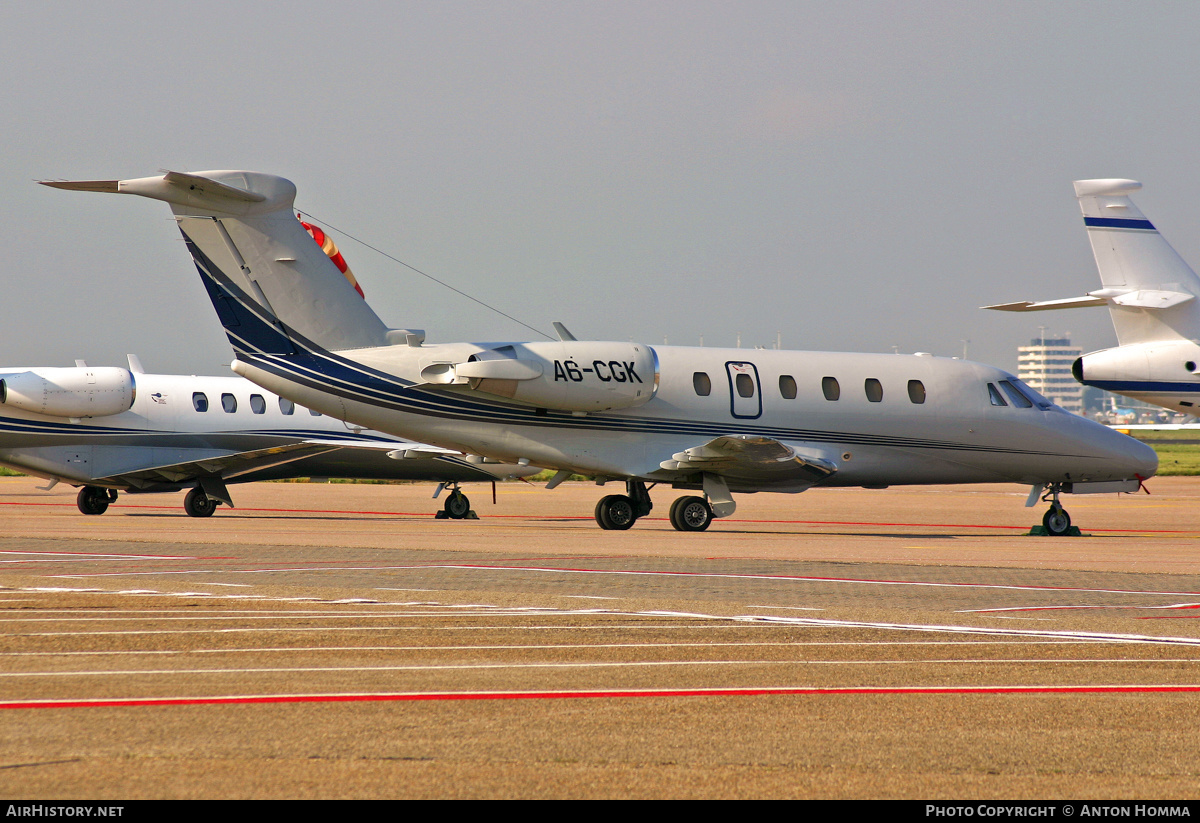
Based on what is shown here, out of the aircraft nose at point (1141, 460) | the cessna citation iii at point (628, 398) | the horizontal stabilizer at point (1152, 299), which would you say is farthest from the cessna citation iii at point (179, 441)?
the horizontal stabilizer at point (1152, 299)

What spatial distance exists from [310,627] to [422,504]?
25759 mm

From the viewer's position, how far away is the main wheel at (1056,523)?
23422 mm

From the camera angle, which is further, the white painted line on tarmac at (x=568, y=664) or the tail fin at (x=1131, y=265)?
the tail fin at (x=1131, y=265)

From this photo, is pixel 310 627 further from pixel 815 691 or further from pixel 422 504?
pixel 422 504

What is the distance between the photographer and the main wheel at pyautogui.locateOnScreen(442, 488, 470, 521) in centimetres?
2927

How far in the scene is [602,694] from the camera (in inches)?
270

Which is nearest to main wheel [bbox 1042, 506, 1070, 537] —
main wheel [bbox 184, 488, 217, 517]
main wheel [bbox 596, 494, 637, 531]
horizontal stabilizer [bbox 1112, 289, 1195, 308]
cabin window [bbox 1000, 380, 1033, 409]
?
cabin window [bbox 1000, 380, 1033, 409]

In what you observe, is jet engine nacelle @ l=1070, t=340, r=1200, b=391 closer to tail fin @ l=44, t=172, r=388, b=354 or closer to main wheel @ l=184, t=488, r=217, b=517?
tail fin @ l=44, t=172, r=388, b=354

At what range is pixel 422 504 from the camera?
3491 cm

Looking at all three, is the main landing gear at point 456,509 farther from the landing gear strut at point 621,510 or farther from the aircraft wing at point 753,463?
the aircraft wing at point 753,463

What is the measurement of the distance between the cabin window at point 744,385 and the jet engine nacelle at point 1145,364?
632cm

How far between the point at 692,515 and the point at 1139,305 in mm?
9493

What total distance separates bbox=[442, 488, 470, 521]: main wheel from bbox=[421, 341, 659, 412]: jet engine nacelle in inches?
293

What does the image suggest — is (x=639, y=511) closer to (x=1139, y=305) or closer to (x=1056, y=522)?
(x=1056, y=522)
